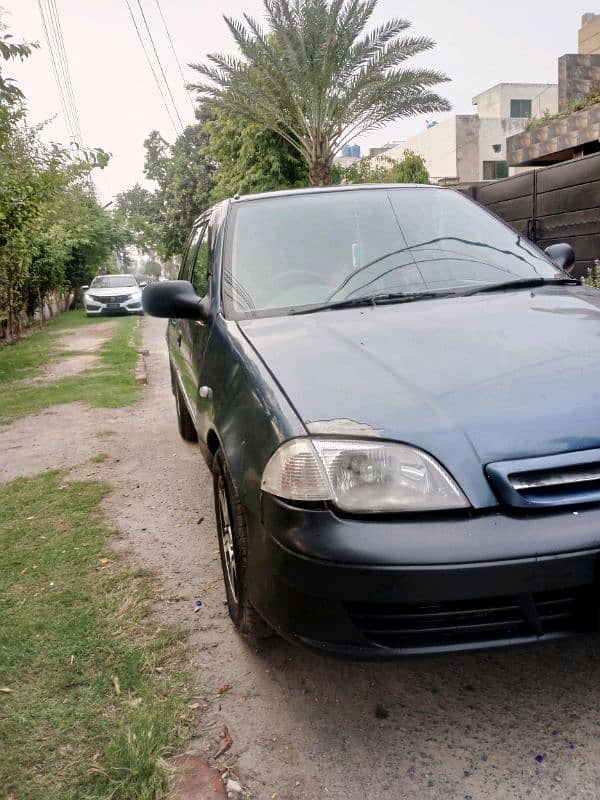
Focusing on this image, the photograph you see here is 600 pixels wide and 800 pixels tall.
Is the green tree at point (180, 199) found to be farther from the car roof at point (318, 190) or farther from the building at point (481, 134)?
the car roof at point (318, 190)

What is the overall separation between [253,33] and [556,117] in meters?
6.74

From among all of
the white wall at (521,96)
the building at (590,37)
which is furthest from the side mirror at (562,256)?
the white wall at (521,96)

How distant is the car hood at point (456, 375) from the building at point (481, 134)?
1368 inches

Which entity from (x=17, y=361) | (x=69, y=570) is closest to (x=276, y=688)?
(x=69, y=570)

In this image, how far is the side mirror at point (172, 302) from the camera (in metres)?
2.97

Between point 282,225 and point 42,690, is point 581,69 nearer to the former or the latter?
point 282,225

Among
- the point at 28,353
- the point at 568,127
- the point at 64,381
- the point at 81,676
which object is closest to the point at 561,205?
the point at 568,127

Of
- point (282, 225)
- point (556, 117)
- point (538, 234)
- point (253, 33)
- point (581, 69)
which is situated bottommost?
point (538, 234)

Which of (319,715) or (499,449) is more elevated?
(499,449)

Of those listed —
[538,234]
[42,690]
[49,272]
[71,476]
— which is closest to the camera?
[42,690]

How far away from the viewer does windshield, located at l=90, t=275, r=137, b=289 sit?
21.4 metres

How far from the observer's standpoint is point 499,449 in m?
1.75

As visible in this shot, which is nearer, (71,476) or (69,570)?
(69,570)

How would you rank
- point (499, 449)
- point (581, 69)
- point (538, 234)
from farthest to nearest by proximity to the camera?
1. point (581, 69)
2. point (538, 234)
3. point (499, 449)
